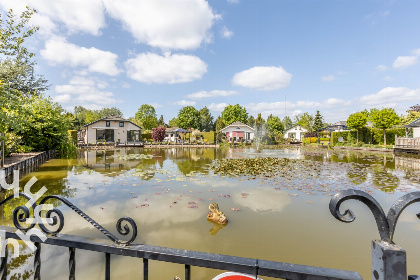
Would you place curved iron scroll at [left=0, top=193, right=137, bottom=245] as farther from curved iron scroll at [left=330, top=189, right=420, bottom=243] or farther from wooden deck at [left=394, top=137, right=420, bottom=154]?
wooden deck at [left=394, top=137, right=420, bottom=154]

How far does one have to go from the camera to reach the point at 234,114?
6888 centimetres

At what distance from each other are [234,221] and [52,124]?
1861 centimetres

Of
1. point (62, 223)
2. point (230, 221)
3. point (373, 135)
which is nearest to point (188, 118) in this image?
point (373, 135)

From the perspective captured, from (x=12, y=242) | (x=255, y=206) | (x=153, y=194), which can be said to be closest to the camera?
(x=12, y=242)

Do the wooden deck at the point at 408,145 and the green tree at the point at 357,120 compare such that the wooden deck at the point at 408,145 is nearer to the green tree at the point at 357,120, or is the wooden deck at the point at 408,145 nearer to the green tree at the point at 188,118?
the green tree at the point at 357,120

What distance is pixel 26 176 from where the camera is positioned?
972 cm

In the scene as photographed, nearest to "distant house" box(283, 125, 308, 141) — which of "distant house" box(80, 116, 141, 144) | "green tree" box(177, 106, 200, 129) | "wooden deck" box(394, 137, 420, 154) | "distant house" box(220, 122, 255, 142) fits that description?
"distant house" box(220, 122, 255, 142)

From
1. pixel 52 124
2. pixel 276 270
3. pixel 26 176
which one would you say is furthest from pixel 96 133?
pixel 276 270

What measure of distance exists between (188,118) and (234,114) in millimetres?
14894

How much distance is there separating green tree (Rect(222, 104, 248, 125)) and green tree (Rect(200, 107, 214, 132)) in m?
5.68

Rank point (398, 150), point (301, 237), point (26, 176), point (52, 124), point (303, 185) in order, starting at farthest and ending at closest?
point (398, 150) → point (52, 124) → point (26, 176) → point (303, 185) → point (301, 237)

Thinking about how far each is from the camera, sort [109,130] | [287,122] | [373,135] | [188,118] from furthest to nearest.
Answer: [287,122] < [188,118] < [109,130] < [373,135]

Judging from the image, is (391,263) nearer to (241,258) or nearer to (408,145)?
(241,258)

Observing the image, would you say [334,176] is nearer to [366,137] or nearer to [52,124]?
[52,124]
